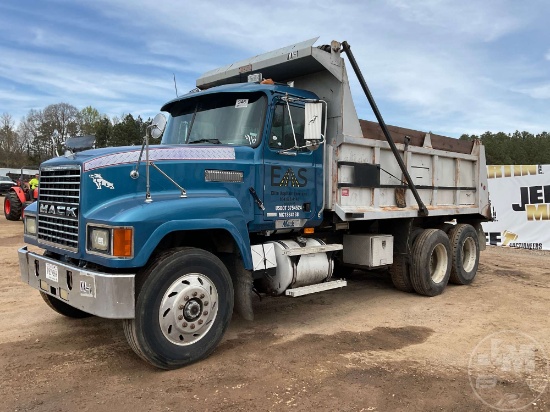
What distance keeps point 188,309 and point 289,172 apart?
6.80 feet

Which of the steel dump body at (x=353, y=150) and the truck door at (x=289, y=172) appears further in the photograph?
the steel dump body at (x=353, y=150)

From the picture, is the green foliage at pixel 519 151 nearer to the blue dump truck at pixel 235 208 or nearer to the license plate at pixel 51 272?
the blue dump truck at pixel 235 208

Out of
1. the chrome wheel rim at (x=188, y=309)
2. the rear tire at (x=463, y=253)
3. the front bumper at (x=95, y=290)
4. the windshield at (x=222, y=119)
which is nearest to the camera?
the front bumper at (x=95, y=290)

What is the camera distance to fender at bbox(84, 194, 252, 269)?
12.7ft

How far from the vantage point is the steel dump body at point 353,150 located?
19.6 feet

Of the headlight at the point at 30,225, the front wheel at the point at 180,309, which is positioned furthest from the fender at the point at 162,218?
the headlight at the point at 30,225

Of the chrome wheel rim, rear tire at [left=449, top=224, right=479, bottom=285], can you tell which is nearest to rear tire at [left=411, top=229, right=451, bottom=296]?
rear tire at [left=449, top=224, right=479, bottom=285]

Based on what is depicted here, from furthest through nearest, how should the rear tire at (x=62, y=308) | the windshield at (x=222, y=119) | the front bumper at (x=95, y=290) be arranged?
1. the rear tire at (x=62, y=308)
2. the windshield at (x=222, y=119)
3. the front bumper at (x=95, y=290)

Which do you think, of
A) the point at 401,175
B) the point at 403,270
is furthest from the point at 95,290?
the point at 403,270

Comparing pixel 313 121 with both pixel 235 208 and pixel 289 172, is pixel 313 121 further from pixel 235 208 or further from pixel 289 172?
pixel 235 208

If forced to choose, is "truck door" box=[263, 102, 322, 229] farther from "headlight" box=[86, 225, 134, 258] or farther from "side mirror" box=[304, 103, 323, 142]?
"headlight" box=[86, 225, 134, 258]

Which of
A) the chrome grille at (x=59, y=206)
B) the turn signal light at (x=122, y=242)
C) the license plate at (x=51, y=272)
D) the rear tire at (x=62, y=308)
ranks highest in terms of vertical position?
the chrome grille at (x=59, y=206)

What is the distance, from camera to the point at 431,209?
24.9ft

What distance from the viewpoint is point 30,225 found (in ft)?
16.9
